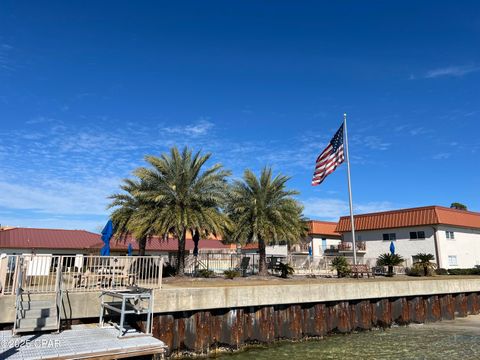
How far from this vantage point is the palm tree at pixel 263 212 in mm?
24984

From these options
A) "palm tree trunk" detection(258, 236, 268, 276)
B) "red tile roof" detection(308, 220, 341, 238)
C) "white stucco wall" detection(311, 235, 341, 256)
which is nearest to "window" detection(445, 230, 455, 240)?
"red tile roof" detection(308, 220, 341, 238)

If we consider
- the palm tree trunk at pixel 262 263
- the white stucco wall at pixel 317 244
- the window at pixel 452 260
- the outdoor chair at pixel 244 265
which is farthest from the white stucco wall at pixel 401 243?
the outdoor chair at pixel 244 265

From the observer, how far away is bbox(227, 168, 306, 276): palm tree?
82.0ft

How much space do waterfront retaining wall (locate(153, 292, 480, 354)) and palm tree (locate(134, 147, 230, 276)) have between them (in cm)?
745

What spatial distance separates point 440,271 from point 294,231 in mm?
18579

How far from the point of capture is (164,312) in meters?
13.7

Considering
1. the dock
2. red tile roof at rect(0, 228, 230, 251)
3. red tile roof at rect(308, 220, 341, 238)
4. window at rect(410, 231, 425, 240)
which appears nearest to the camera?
the dock

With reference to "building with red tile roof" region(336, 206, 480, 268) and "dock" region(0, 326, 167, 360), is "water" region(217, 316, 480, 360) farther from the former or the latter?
"building with red tile roof" region(336, 206, 480, 268)

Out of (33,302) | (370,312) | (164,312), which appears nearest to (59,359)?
(33,302)

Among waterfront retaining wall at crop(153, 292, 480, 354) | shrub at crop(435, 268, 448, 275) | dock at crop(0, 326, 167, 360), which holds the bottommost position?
waterfront retaining wall at crop(153, 292, 480, 354)

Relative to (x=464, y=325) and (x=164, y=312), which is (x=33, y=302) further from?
(x=464, y=325)

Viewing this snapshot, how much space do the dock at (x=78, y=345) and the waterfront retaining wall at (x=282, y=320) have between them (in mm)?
3558

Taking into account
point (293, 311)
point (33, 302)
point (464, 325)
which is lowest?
point (464, 325)

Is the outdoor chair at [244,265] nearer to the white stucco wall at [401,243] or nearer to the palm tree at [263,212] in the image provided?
the palm tree at [263,212]
